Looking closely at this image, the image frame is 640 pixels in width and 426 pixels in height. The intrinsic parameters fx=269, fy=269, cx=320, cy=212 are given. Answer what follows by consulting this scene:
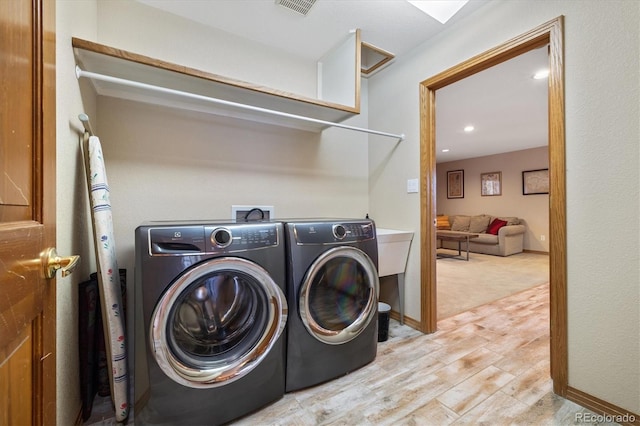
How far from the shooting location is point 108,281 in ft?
3.98

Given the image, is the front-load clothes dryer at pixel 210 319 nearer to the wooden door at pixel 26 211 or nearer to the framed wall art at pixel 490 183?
the wooden door at pixel 26 211

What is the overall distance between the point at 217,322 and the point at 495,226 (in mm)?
6445

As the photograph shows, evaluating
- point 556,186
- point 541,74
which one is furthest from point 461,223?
point 556,186

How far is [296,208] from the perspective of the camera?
7.47ft

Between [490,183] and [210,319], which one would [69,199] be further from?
[490,183]

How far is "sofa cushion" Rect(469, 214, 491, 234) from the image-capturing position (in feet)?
20.5

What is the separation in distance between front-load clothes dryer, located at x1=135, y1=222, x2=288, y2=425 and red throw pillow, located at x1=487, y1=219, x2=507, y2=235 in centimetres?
606

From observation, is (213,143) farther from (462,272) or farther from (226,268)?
(462,272)

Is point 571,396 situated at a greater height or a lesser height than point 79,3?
lesser

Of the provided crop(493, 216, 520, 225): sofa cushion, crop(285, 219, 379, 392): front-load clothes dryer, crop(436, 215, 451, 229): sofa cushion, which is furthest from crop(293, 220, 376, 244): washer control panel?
crop(436, 215, 451, 229): sofa cushion

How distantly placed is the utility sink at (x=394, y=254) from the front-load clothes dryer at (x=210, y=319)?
98 centimetres

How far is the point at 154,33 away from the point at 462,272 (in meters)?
4.60

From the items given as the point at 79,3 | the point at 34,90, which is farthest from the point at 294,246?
the point at 79,3

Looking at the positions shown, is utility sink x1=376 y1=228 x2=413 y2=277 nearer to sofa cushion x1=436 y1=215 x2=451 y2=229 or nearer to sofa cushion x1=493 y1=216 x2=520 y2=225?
sofa cushion x1=493 y1=216 x2=520 y2=225
